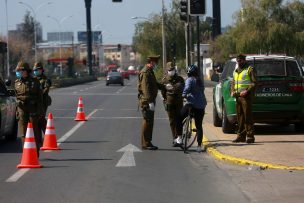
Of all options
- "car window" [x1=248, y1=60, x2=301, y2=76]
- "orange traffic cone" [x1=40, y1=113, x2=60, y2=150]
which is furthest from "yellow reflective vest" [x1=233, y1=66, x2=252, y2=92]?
"orange traffic cone" [x1=40, y1=113, x2=60, y2=150]

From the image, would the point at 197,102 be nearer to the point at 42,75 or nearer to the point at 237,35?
the point at 42,75

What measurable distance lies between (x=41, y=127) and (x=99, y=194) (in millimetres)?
5317

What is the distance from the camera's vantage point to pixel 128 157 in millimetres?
13141

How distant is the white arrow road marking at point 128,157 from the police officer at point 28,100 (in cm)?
167

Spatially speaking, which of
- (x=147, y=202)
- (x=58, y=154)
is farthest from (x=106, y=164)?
(x=147, y=202)

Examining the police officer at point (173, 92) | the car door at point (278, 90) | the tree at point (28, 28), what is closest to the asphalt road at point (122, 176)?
the police officer at point (173, 92)

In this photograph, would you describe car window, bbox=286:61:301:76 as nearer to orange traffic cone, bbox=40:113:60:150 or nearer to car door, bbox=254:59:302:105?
car door, bbox=254:59:302:105

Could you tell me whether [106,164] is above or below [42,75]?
below

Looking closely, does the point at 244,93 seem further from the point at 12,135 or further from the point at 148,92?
the point at 12,135

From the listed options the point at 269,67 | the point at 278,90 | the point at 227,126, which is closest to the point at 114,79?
the point at 227,126

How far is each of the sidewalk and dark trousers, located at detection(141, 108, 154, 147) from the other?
1193 mm

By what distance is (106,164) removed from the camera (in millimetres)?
12297

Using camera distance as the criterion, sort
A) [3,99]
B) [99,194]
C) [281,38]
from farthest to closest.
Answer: [281,38]
[3,99]
[99,194]

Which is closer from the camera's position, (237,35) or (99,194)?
(99,194)
